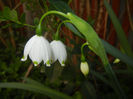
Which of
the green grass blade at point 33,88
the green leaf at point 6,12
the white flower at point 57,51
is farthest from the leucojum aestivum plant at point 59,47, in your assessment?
the green grass blade at point 33,88

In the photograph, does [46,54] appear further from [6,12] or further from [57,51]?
[6,12]

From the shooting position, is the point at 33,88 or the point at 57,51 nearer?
the point at 57,51

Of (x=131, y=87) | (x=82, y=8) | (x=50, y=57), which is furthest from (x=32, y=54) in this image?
(x=82, y=8)

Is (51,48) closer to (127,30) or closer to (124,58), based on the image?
(124,58)

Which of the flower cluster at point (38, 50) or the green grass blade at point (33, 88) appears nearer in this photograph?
the flower cluster at point (38, 50)

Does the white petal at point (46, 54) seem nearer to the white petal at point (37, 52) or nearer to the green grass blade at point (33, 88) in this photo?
the white petal at point (37, 52)

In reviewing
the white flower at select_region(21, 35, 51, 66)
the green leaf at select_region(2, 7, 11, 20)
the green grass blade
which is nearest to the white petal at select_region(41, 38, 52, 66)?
the white flower at select_region(21, 35, 51, 66)

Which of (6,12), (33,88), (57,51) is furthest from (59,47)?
(33,88)

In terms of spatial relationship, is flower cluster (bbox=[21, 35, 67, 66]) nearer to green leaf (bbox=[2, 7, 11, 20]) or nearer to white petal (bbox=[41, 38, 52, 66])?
white petal (bbox=[41, 38, 52, 66])
